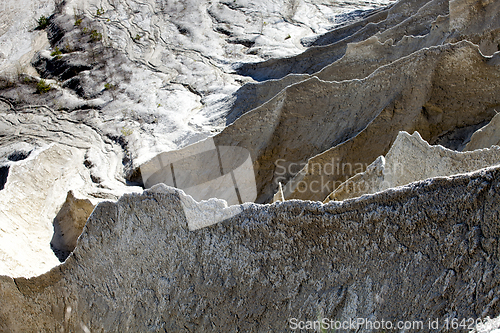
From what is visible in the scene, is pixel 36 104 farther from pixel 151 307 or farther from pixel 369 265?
pixel 369 265

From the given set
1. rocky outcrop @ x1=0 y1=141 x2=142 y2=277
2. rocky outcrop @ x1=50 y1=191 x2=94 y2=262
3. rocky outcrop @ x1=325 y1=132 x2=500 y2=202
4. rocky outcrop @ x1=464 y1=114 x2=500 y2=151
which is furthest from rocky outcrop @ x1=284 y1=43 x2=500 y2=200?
rocky outcrop @ x1=0 y1=141 x2=142 y2=277

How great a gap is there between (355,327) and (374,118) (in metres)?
5.07

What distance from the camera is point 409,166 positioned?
491 cm

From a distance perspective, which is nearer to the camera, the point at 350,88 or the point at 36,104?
the point at 350,88

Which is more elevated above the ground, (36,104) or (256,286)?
(256,286)

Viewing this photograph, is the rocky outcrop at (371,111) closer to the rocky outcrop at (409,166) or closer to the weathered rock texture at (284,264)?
the rocky outcrop at (409,166)

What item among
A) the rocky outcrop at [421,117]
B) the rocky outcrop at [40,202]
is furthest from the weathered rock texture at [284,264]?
the rocky outcrop at [421,117]

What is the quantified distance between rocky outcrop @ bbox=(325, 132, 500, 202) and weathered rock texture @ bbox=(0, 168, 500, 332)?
1.81 meters

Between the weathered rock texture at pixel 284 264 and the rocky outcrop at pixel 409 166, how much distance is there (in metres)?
1.81

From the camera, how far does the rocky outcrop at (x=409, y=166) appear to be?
4464 mm

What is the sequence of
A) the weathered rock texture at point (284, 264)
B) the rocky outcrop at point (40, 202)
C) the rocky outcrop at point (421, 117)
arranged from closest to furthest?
the weathered rock texture at point (284, 264) → the rocky outcrop at point (40, 202) → the rocky outcrop at point (421, 117)

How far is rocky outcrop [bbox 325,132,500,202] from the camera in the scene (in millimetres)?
4464

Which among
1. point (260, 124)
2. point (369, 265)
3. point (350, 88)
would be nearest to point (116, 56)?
point (260, 124)

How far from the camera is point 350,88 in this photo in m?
8.18
